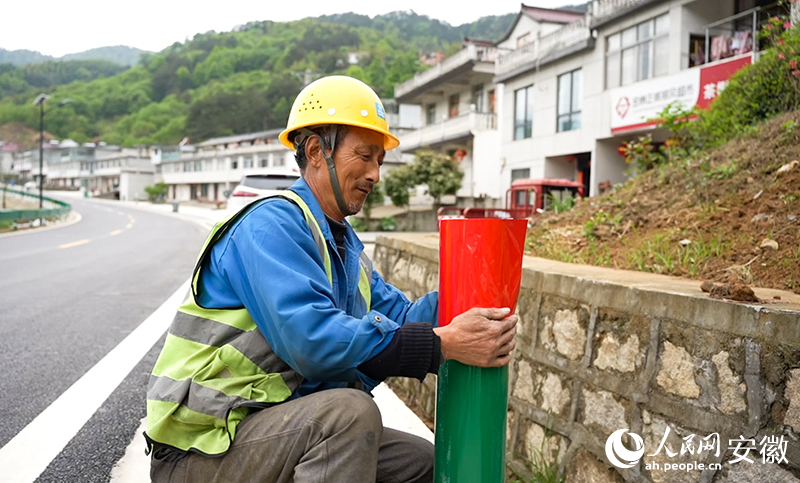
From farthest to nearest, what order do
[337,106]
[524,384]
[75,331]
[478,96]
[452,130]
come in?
1. [478,96]
2. [452,130]
3. [75,331]
4. [524,384]
5. [337,106]

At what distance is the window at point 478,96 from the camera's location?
31.0m

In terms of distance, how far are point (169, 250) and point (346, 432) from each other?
16286mm

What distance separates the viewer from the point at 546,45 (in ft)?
78.1

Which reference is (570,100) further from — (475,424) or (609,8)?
(475,424)

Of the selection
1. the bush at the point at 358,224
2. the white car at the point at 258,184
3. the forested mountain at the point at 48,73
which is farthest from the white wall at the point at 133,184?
the white car at the point at 258,184

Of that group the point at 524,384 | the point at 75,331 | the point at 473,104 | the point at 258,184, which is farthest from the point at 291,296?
the point at 473,104

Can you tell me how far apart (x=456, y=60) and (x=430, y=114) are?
253 inches

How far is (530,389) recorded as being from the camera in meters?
3.48

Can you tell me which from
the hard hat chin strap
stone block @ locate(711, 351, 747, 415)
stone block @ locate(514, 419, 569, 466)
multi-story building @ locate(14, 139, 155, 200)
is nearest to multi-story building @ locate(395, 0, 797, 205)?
stone block @ locate(514, 419, 569, 466)

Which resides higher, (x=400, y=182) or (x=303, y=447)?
(x=400, y=182)

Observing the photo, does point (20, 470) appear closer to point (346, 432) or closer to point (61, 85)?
point (346, 432)

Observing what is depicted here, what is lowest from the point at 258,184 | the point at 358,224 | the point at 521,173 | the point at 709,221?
the point at 358,224

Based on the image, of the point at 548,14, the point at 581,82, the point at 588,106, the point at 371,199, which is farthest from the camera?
the point at 548,14

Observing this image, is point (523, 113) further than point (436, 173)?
No
